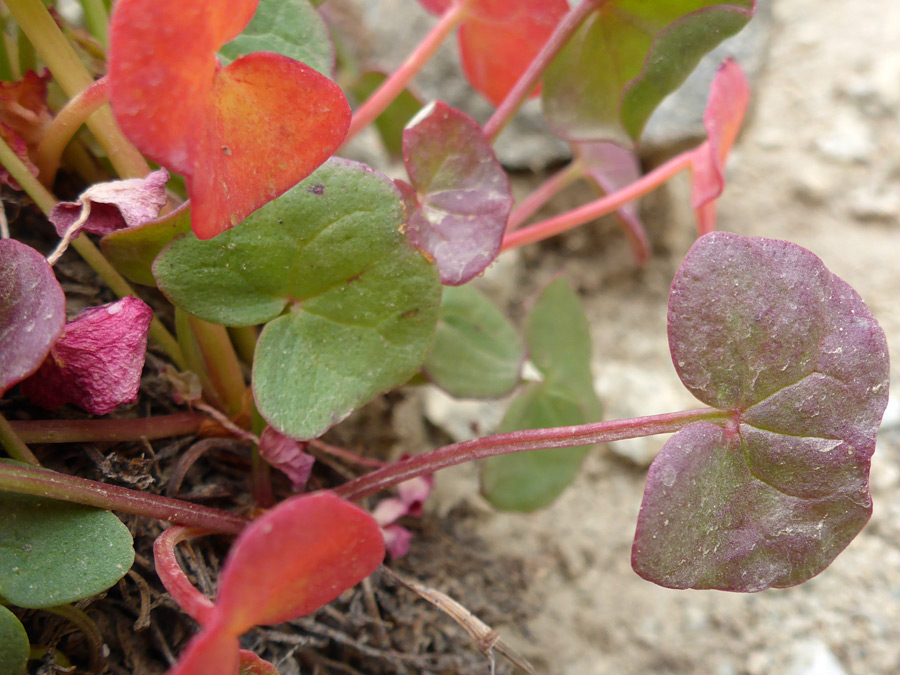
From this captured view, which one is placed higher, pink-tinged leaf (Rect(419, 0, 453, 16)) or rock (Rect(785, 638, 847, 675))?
pink-tinged leaf (Rect(419, 0, 453, 16))

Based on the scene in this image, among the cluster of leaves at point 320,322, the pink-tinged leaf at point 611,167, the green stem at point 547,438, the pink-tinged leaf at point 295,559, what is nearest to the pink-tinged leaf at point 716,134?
the cluster of leaves at point 320,322

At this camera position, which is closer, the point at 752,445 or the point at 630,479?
the point at 752,445

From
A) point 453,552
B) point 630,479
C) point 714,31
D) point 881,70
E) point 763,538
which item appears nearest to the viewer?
point 763,538

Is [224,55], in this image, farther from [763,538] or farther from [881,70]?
[881,70]

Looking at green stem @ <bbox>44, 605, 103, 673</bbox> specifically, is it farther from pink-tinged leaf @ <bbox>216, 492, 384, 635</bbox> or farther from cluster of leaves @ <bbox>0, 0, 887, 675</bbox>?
pink-tinged leaf @ <bbox>216, 492, 384, 635</bbox>

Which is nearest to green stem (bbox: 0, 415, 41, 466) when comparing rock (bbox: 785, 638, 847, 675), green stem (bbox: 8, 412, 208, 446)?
green stem (bbox: 8, 412, 208, 446)

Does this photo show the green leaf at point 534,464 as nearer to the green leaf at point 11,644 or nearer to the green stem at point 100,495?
the green stem at point 100,495

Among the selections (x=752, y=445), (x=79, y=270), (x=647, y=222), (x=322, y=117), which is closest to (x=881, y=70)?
(x=647, y=222)
